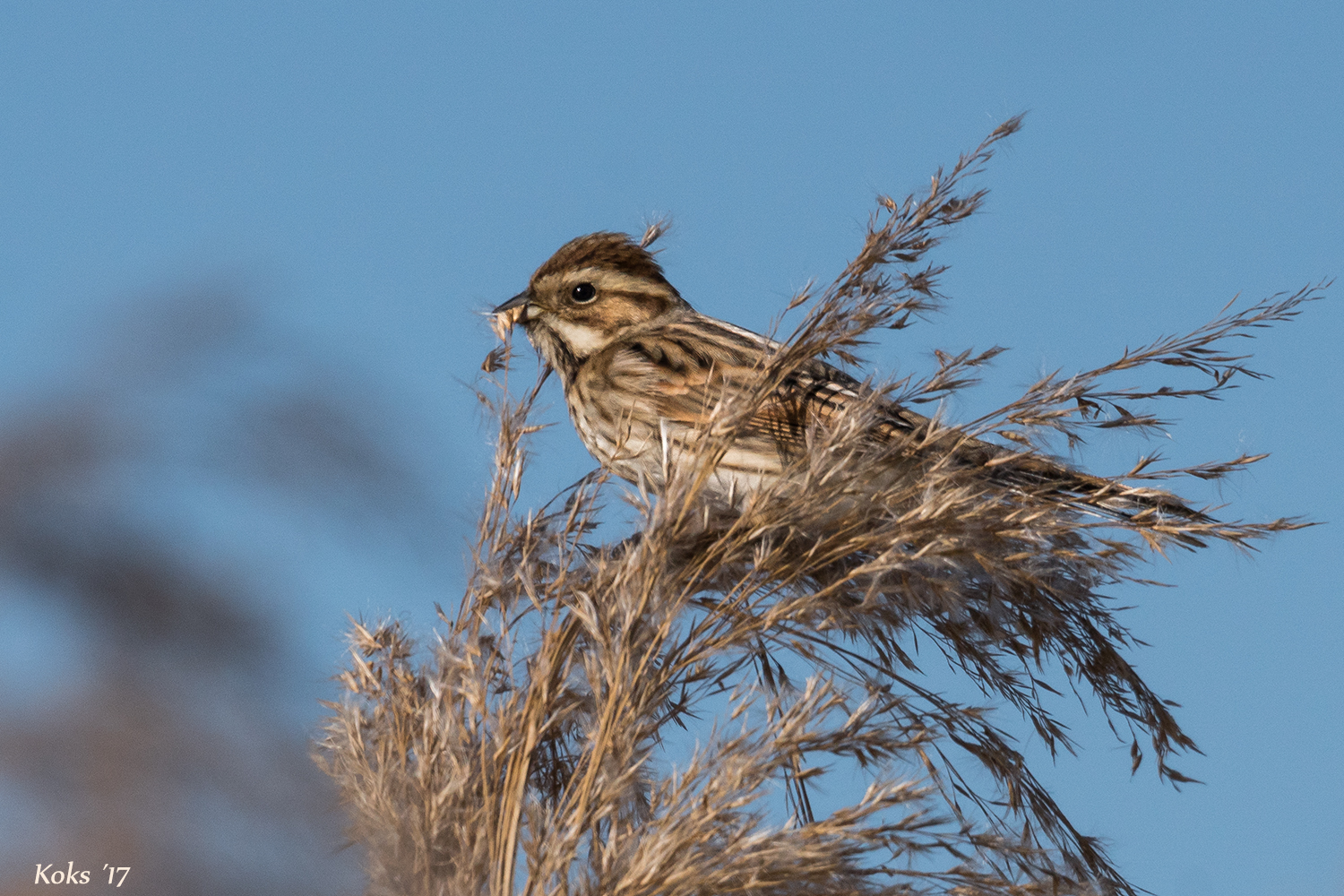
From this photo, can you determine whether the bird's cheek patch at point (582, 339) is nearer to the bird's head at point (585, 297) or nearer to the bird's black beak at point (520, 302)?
the bird's head at point (585, 297)

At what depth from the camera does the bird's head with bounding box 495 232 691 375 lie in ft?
13.6

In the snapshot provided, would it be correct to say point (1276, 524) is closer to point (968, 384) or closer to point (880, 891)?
point (968, 384)

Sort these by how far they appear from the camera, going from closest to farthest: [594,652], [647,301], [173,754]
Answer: [173,754] < [594,652] < [647,301]

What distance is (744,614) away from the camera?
2.08 meters

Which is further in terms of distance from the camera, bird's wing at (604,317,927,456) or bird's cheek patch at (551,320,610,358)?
bird's cheek patch at (551,320,610,358)

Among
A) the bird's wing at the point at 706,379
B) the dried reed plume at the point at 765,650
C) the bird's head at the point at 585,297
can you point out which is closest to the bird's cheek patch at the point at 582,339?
the bird's head at the point at 585,297

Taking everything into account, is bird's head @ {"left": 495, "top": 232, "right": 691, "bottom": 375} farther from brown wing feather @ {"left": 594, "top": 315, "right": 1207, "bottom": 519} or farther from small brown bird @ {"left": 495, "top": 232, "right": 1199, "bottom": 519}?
brown wing feather @ {"left": 594, "top": 315, "right": 1207, "bottom": 519}

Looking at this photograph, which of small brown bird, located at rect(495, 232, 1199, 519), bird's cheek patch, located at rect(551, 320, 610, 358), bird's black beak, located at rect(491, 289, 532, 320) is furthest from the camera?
bird's cheek patch, located at rect(551, 320, 610, 358)

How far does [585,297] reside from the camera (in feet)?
13.8

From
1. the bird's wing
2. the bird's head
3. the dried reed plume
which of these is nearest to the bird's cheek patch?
the bird's head

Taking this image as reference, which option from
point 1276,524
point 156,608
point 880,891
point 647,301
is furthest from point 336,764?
point 647,301

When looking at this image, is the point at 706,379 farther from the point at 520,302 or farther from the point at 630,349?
the point at 520,302

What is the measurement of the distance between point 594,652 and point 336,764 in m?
0.45

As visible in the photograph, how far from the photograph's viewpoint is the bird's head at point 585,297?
13.6 ft
